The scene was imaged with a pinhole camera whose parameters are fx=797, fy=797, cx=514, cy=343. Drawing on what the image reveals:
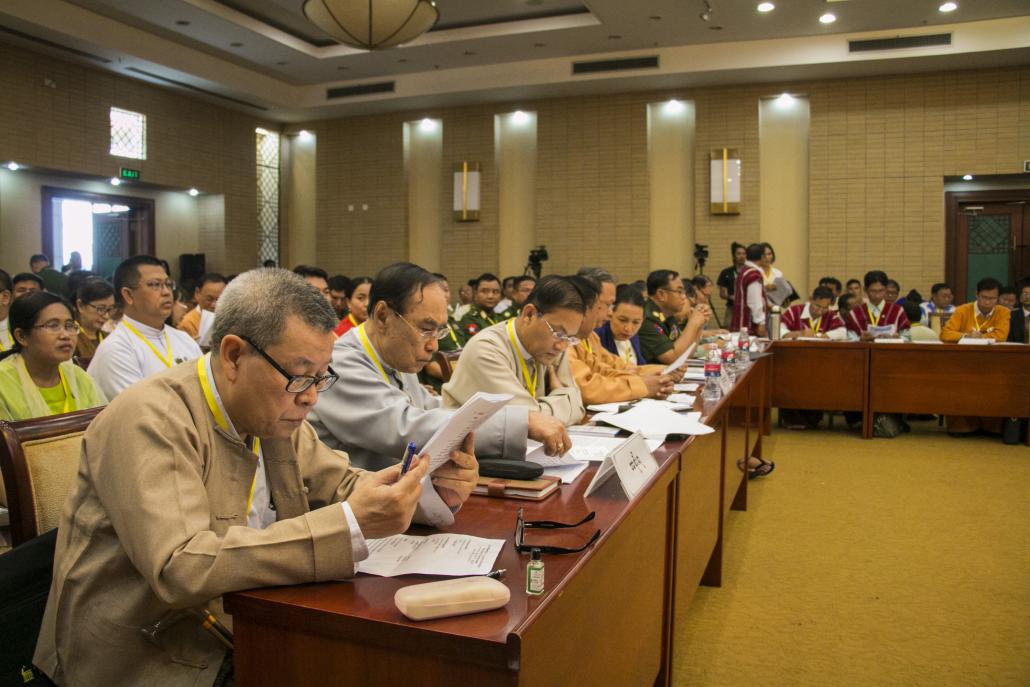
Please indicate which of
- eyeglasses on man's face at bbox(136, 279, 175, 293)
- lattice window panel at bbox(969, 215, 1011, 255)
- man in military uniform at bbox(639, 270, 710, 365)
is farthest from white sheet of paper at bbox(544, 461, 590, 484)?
lattice window panel at bbox(969, 215, 1011, 255)

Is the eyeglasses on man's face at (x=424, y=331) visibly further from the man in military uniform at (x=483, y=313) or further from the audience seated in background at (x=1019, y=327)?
the audience seated in background at (x=1019, y=327)

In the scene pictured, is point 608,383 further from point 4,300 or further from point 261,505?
point 4,300

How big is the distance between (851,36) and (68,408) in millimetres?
9774

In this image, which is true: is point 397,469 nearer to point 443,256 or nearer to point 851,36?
point 851,36

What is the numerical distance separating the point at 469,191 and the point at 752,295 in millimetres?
5539

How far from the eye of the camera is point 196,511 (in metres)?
1.23

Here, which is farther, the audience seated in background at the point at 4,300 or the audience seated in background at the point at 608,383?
the audience seated in background at the point at 4,300

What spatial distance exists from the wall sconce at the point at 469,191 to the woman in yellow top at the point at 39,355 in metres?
9.44

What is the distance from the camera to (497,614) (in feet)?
3.79

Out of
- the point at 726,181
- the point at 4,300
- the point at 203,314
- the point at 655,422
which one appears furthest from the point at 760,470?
the point at 726,181

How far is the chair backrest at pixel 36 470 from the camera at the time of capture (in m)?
1.62

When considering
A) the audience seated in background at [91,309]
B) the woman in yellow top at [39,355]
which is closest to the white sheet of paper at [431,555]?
the woman in yellow top at [39,355]

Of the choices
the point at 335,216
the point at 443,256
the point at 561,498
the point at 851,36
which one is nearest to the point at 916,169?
the point at 851,36

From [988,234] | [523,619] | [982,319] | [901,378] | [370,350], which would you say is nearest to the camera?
[523,619]
